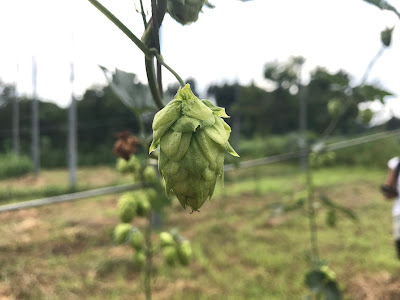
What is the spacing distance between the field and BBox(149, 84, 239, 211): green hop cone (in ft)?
3.47

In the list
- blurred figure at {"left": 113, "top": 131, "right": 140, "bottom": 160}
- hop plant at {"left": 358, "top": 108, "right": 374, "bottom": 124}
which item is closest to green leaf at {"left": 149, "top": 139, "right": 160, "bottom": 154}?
blurred figure at {"left": 113, "top": 131, "right": 140, "bottom": 160}

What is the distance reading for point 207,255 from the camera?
6.57 ft

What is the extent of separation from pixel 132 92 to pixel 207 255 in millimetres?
1686

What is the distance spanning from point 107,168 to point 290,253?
9.93 feet

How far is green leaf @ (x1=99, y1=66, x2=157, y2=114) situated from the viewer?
0.47m

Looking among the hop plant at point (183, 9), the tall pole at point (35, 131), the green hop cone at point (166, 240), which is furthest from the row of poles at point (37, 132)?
the hop plant at point (183, 9)

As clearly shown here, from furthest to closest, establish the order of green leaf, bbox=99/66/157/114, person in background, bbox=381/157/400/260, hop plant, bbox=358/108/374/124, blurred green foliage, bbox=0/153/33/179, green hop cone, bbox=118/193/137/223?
blurred green foliage, bbox=0/153/33/179, person in background, bbox=381/157/400/260, hop plant, bbox=358/108/374/124, green hop cone, bbox=118/193/137/223, green leaf, bbox=99/66/157/114

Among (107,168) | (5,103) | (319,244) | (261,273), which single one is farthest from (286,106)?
(5,103)

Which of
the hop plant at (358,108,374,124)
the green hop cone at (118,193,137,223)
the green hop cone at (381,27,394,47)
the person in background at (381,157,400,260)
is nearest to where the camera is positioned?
the green hop cone at (381,27,394,47)

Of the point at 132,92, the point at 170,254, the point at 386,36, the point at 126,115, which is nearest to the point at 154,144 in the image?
the point at 132,92

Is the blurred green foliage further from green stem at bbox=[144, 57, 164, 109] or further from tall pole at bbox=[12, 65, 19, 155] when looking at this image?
green stem at bbox=[144, 57, 164, 109]

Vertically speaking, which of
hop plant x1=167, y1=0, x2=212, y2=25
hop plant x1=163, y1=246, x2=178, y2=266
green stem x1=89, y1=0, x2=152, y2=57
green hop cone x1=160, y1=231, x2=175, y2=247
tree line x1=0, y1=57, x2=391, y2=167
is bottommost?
hop plant x1=163, y1=246, x2=178, y2=266

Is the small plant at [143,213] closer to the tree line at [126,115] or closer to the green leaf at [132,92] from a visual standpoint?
the green leaf at [132,92]

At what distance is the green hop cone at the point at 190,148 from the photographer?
0.23 m
